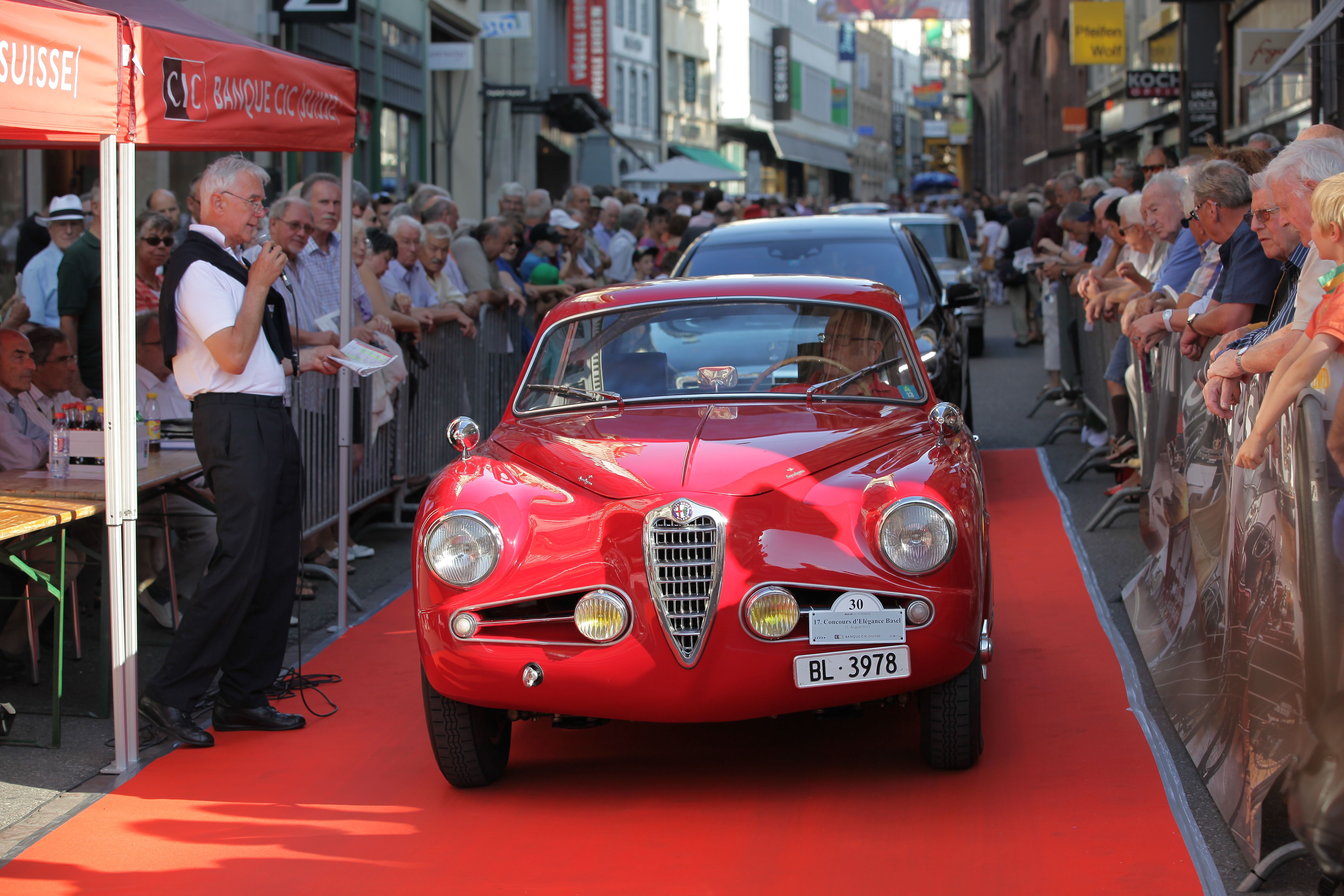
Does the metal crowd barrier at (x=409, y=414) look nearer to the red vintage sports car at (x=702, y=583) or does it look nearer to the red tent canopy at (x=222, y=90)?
the red tent canopy at (x=222, y=90)

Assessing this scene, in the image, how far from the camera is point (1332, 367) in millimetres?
3957

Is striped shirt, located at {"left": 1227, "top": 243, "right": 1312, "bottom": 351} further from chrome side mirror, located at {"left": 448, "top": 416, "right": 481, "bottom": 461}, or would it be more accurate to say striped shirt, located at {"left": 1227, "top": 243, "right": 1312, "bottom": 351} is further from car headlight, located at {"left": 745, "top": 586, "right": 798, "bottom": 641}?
chrome side mirror, located at {"left": 448, "top": 416, "right": 481, "bottom": 461}

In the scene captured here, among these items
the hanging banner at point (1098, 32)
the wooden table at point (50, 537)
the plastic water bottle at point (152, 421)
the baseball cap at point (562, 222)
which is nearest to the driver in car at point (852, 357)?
the wooden table at point (50, 537)

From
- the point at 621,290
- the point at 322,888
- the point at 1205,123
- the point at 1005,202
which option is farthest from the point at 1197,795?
the point at 1005,202

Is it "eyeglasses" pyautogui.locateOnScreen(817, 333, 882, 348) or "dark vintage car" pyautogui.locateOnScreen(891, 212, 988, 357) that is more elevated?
"dark vintage car" pyautogui.locateOnScreen(891, 212, 988, 357)

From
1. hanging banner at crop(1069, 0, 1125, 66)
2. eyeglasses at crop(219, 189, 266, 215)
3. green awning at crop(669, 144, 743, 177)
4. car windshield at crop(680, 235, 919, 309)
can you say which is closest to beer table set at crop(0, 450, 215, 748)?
eyeglasses at crop(219, 189, 266, 215)

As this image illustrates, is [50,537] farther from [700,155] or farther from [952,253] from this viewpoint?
[700,155]

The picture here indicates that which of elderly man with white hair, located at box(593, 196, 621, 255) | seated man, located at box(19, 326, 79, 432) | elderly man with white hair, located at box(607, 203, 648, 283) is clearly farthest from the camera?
elderly man with white hair, located at box(593, 196, 621, 255)

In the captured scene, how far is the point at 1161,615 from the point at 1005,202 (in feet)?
92.5

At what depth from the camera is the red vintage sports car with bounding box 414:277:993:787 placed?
14.9 feet

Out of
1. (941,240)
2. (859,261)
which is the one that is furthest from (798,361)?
(941,240)

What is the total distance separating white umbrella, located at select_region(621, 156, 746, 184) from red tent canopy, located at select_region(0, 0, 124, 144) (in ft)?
90.6

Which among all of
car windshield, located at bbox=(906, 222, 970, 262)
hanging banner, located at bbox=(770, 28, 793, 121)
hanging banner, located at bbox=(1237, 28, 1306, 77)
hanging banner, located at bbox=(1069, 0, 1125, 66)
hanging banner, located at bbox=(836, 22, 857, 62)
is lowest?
car windshield, located at bbox=(906, 222, 970, 262)

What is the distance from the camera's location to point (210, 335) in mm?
5516
